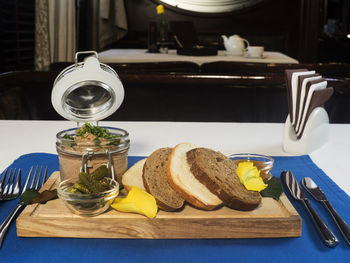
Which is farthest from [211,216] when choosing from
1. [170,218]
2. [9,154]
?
[9,154]

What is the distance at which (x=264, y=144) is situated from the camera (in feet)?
3.83

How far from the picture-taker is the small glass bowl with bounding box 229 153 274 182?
2.70ft

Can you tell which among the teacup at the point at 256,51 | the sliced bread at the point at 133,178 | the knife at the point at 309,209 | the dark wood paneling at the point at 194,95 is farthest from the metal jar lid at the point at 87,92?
the teacup at the point at 256,51

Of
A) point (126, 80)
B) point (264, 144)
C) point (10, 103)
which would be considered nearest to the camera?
point (264, 144)

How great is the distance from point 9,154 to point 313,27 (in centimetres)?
570

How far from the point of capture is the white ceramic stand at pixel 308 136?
1.08 meters

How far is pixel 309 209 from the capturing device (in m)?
0.72

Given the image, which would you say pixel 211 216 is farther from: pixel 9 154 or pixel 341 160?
pixel 9 154

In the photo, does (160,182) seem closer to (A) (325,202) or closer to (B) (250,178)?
(B) (250,178)

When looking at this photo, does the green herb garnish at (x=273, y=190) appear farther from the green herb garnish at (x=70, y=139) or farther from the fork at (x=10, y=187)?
the fork at (x=10, y=187)

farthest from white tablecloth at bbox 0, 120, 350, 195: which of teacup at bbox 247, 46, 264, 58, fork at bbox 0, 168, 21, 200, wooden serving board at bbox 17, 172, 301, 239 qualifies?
teacup at bbox 247, 46, 264, 58

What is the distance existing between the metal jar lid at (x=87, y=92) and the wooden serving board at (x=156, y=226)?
23cm

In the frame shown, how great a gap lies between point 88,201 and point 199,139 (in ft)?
2.04

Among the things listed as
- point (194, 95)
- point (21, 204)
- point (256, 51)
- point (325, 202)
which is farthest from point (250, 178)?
point (256, 51)
